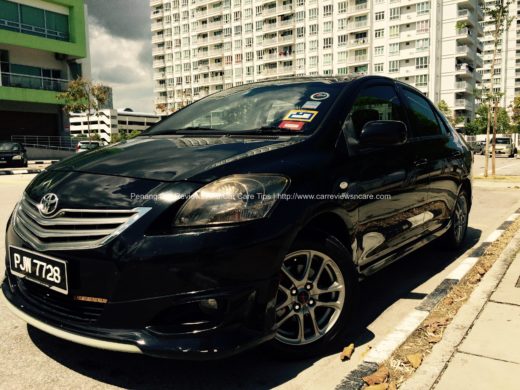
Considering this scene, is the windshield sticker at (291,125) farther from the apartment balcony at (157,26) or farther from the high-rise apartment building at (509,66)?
the high-rise apartment building at (509,66)

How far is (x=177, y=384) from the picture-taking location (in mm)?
2328

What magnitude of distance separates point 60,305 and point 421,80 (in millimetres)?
68991

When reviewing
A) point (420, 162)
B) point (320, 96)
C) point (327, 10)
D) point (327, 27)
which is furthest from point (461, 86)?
point (320, 96)

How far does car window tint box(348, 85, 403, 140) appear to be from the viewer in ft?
10.3

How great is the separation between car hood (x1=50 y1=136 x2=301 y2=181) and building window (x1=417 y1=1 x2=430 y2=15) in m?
68.7

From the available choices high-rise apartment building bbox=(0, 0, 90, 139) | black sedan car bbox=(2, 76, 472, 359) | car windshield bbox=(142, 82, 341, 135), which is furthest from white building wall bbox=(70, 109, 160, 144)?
black sedan car bbox=(2, 76, 472, 359)

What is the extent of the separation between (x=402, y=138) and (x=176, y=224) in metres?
1.72

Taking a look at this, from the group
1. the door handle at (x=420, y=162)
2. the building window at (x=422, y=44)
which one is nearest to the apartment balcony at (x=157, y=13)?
the building window at (x=422, y=44)

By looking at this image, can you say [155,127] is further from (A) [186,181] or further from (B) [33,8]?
(B) [33,8]

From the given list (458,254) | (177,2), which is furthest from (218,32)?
(458,254)

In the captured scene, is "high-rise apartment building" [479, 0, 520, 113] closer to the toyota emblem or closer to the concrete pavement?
the concrete pavement

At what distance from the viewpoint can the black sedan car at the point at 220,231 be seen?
6.77 ft

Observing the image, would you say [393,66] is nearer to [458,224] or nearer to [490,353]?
[458,224]

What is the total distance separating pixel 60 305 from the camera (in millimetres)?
2266
